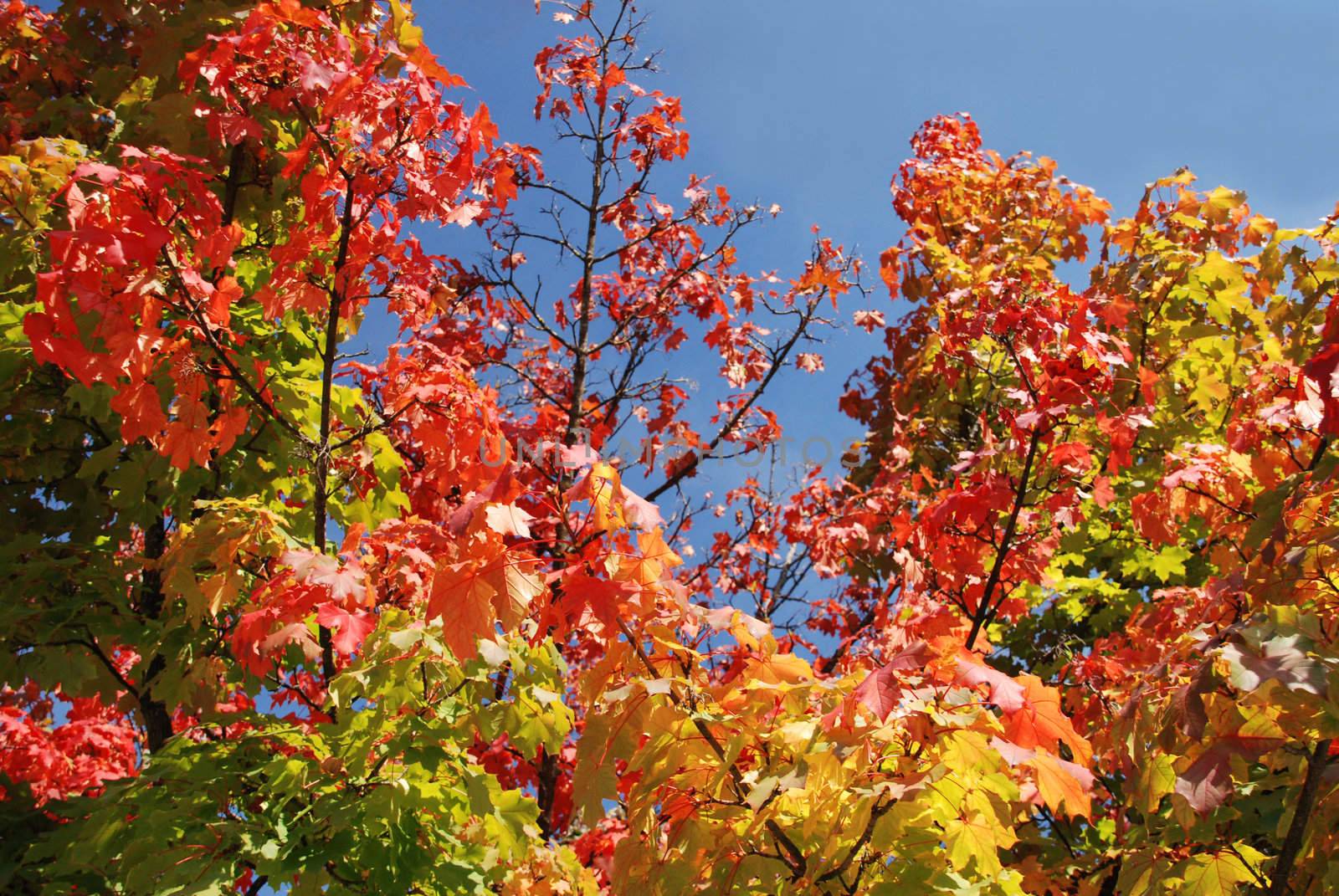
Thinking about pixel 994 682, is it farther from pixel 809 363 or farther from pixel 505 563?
pixel 809 363

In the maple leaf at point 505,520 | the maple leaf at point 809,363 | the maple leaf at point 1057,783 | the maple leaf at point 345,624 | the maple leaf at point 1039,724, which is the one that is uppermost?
the maple leaf at point 809,363

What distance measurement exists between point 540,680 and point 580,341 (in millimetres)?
3933

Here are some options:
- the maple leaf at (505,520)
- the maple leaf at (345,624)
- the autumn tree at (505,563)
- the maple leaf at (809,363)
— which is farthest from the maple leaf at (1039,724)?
the maple leaf at (809,363)

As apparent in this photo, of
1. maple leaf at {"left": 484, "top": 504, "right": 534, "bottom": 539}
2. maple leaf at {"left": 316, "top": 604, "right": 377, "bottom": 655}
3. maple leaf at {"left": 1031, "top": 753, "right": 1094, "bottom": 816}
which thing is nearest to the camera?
maple leaf at {"left": 484, "top": 504, "right": 534, "bottom": 539}

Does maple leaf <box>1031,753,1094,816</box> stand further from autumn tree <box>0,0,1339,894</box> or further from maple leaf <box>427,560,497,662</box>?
maple leaf <box>427,560,497,662</box>

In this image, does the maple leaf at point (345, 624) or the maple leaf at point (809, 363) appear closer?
the maple leaf at point (345, 624)

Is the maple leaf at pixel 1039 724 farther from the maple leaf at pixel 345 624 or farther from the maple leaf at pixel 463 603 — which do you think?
the maple leaf at pixel 345 624

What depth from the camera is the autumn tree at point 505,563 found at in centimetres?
267

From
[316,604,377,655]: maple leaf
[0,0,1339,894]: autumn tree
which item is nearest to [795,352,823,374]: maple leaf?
[0,0,1339,894]: autumn tree

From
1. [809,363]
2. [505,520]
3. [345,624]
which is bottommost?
[505,520]

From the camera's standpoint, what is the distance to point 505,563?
252cm

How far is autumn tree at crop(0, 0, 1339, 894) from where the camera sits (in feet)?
8.77

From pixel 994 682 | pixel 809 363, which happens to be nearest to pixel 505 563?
pixel 994 682

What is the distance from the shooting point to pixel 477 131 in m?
3.93
